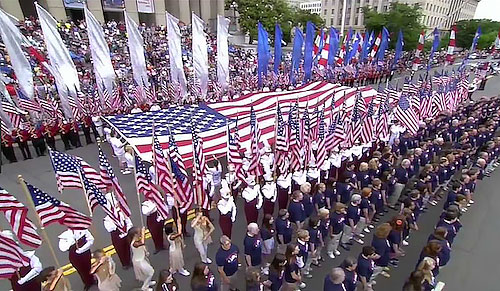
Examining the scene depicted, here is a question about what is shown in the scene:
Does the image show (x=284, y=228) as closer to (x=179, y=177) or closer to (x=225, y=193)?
(x=225, y=193)

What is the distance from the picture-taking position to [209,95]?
1393 centimetres

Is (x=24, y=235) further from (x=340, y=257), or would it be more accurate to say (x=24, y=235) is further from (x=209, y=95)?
(x=209, y=95)

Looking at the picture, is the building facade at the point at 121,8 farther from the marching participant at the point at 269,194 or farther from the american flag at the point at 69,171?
the marching participant at the point at 269,194

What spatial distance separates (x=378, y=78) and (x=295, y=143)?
19799mm

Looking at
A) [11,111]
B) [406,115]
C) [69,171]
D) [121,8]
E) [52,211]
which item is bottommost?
[406,115]

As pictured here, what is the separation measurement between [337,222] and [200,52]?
333 inches

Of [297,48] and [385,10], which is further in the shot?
[385,10]

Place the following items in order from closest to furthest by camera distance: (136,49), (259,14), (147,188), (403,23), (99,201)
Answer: (99,201)
(147,188)
(136,49)
(403,23)
(259,14)

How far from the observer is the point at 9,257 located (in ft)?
13.5

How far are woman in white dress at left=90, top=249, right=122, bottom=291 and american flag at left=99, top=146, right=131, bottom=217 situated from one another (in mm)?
904

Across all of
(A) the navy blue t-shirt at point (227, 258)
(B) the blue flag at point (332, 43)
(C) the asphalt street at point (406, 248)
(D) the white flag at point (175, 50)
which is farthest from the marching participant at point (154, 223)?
(B) the blue flag at point (332, 43)

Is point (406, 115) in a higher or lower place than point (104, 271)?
higher

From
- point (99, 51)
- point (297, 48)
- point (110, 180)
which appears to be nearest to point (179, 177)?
point (110, 180)

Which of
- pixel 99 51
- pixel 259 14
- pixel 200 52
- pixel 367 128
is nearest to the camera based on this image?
pixel 367 128
